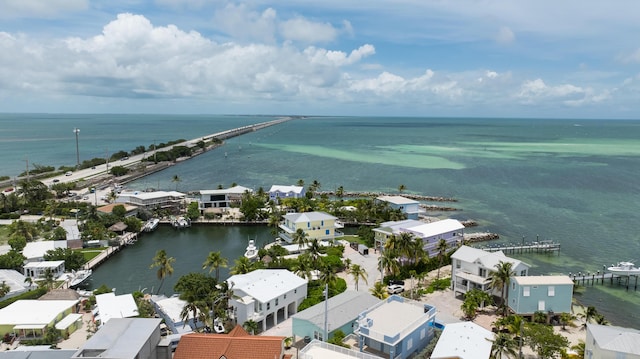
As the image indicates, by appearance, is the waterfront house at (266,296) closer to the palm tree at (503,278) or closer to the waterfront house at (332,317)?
the waterfront house at (332,317)

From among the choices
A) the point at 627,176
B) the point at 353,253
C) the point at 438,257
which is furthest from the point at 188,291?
the point at 627,176

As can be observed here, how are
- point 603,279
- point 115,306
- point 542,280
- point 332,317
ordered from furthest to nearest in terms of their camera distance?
point 603,279
point 542,280
point 115,306
point 332,317

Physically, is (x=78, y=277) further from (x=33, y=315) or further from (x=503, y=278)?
(x=503, y=278)

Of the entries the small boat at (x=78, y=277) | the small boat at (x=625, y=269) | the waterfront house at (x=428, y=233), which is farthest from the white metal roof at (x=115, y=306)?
the small boat at (x=625, y=269)

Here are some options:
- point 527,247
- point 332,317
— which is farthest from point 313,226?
point 527,247

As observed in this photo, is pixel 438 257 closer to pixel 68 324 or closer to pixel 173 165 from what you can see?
pixel 68 324
